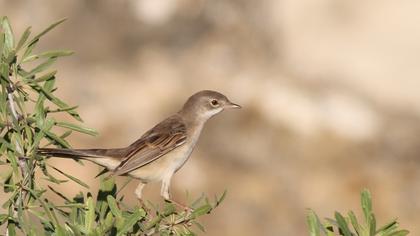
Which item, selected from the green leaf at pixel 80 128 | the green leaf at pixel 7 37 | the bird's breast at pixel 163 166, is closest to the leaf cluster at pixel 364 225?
the green leaf at pixel 80 128

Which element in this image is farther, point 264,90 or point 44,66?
point 264,90

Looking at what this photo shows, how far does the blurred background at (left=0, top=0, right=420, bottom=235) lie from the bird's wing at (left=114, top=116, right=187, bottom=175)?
9.67 metres

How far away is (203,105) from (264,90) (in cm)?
1200

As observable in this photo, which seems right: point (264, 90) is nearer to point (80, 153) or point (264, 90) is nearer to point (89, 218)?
point (80, 153)

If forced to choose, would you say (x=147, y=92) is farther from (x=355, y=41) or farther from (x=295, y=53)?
(x=355, y=41)

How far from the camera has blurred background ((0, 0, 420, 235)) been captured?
64.2ft

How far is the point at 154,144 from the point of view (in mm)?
8844

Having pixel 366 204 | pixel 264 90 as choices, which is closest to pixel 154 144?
pixel 366 204

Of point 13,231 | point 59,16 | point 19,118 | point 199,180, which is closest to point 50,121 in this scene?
point 19,118

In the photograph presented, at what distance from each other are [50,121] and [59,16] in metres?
18.8

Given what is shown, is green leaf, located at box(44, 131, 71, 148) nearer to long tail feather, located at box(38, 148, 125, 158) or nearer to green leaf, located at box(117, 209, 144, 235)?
green leaf, located at box(117, 209, 144, 235)

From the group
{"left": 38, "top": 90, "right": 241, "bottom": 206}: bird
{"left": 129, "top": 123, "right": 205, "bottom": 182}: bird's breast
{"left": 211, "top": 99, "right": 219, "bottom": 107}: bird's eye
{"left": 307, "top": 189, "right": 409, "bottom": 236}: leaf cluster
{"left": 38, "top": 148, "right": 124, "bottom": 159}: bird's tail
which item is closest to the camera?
{"left": 307, "top": 189, "right": 409, "bottom": 236}: leaf cluster

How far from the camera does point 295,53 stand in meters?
22.1

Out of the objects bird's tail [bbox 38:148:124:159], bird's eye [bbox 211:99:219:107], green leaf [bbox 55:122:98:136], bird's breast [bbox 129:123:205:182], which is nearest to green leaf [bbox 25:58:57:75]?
green leaf [bbox 55:122:98:136]
